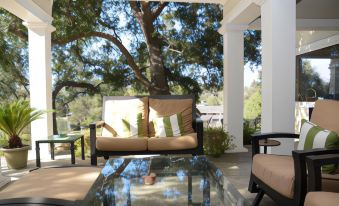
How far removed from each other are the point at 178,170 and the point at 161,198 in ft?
1.77

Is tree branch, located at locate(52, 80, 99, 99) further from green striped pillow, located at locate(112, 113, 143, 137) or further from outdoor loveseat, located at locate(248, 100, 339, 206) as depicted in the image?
outdoor loveseat, located at locate(248, 100, 339, 206)

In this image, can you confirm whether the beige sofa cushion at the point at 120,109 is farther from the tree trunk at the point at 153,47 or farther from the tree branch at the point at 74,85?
the tree branch at the point at 74,85

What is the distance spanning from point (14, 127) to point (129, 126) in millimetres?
1486

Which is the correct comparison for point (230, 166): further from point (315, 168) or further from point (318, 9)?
point (318, 9)

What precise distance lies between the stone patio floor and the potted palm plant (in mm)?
128

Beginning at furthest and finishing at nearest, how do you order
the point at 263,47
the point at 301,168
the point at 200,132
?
the point at 200,132 → the point at 263,47 → the point at 301,168

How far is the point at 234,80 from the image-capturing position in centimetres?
513

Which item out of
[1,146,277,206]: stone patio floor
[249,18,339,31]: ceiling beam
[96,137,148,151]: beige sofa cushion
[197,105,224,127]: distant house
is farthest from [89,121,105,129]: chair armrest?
[197,105,224,127]: distant house

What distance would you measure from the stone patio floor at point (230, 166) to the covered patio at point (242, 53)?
11 millimetres

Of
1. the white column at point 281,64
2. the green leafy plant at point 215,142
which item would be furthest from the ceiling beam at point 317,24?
the white column at point 281,64

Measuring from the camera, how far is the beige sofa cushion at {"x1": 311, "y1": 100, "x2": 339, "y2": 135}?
246 centimetres

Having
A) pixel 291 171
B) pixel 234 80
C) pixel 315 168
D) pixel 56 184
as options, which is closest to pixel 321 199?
pixel 315 168

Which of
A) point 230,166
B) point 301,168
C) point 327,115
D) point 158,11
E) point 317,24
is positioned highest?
point 158,11

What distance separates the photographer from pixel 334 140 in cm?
219
